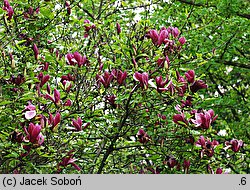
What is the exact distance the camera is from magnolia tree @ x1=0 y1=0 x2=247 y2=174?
258 cm

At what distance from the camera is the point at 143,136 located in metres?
2.97

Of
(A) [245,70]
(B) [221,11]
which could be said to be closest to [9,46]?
(B) [221,11]

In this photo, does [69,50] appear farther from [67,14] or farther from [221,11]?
[221,11]

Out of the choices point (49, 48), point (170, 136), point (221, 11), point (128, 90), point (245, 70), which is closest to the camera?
point (128, 90)

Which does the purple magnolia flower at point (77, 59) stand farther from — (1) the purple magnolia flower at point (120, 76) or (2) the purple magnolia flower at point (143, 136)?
(2) the purple magnolia flower at point (143, 136)

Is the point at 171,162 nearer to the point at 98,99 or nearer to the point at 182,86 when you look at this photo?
the point at 182,86

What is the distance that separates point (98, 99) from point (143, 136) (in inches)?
16.9

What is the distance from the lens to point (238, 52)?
20.1 ft

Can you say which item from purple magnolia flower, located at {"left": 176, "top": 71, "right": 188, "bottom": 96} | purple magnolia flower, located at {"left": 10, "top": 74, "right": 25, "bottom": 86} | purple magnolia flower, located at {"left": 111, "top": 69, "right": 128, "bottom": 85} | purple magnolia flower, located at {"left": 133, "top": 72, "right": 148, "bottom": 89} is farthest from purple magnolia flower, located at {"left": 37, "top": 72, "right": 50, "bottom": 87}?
purple magnolia flower, located at {"left": 176, "top": 71, "right": 188, "bottom": 96}

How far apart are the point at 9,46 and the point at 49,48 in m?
0.51

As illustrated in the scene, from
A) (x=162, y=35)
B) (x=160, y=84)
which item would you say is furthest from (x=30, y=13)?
(x=160, y=84)

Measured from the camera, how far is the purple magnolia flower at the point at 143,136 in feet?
9.73

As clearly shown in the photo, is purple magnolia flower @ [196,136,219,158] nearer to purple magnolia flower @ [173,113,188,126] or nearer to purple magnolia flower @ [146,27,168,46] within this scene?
purple magnolia flower @ [173,113,188,126]

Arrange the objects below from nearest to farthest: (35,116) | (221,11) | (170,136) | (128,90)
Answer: (35,116) → (128,90) → (170,136) → (221,11)
